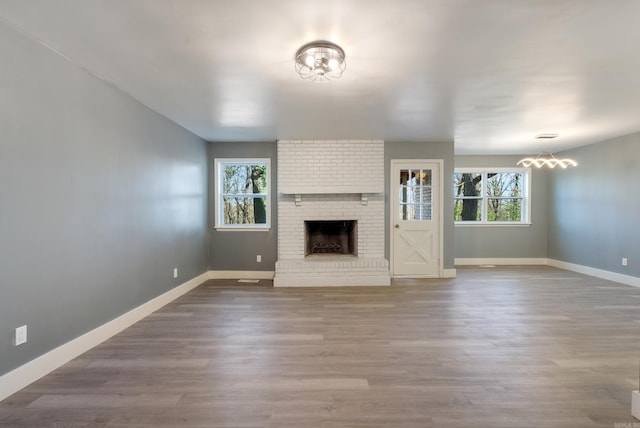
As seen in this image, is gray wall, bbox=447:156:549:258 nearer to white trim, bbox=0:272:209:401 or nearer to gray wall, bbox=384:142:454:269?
gray wall, bbox=384:142:454:269

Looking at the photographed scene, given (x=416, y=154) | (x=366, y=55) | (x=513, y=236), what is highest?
(x=366, y=55)

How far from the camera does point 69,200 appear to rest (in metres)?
2.44

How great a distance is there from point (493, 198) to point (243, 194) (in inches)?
215

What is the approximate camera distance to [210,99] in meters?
3.26

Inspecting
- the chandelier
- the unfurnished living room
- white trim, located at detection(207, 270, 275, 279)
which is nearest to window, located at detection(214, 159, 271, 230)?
the unfurnished living room

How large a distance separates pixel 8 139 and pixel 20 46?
2.18 ft

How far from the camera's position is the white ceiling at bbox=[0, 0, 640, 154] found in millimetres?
1814

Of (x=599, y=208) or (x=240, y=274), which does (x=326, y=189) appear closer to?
(x=240, y=274)

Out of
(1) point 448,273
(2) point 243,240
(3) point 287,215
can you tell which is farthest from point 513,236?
(2) point 243,240

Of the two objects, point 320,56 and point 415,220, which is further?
point 415,220

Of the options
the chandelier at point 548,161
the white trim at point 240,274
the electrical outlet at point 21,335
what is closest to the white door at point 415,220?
the chandelier at point 548,161

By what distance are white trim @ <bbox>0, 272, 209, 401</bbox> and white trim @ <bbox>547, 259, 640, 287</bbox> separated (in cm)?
717

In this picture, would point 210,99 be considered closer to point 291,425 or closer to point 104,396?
point 104,396

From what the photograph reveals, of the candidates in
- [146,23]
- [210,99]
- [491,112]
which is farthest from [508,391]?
[210,99]
